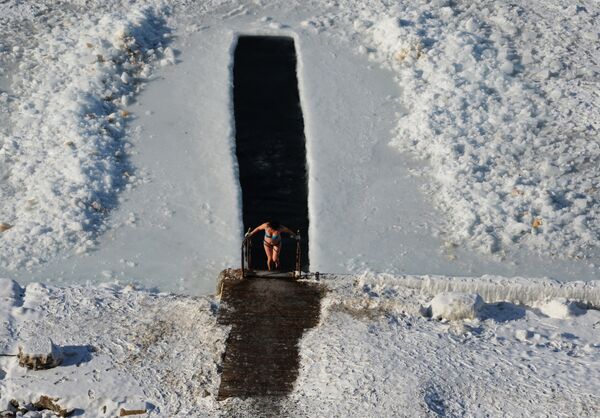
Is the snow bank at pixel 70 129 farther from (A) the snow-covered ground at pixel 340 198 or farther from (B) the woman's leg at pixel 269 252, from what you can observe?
(B) the woman's leg at pixel 269 252

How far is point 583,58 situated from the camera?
782 inches

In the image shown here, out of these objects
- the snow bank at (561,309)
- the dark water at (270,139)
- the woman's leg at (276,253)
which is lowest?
the snow bank at (561,309)

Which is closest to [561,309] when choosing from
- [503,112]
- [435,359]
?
[435,359]

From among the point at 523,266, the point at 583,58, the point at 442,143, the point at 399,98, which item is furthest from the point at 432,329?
the point at 583,58

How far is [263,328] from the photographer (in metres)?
13.2

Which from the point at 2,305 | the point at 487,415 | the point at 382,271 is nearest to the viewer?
the point at 487,415

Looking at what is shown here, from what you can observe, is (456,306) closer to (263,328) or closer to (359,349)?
(359,349)

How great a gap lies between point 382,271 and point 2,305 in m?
5.80

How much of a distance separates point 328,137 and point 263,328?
18.4 feet

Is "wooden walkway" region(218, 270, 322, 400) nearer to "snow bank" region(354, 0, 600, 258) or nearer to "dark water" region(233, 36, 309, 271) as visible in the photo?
"dark water" region(233, 36, 309, 271)

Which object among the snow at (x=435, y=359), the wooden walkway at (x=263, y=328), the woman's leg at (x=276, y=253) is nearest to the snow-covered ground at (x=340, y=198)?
the snow at (x=435, y=359)

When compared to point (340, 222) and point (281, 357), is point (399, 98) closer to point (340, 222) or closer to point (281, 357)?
point (340, 222)

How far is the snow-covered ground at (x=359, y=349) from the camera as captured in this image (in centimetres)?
1202

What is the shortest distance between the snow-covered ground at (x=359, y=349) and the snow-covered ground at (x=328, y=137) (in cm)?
133
